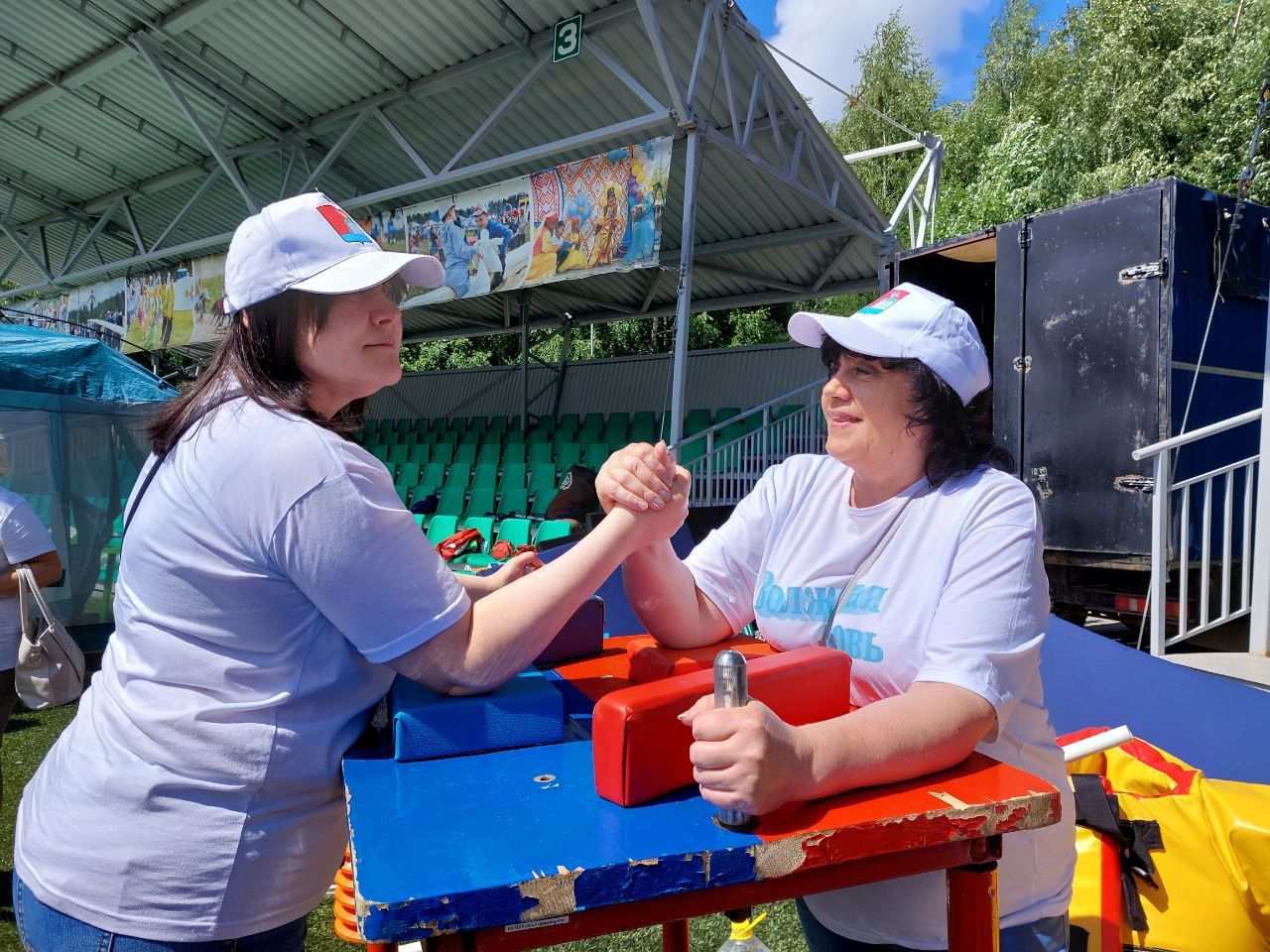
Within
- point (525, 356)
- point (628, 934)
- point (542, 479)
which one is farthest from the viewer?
point (525, 356)

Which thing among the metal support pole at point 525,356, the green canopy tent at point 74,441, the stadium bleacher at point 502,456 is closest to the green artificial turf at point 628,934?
the green canopy tent at point 74,441

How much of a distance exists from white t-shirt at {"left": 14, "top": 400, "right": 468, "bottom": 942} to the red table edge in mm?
242

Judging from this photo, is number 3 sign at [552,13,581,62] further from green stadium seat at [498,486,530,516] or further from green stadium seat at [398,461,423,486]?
green stadium seat at [398,461,423,486]

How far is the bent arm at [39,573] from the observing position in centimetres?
329

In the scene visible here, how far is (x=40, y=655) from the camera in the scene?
326 cm

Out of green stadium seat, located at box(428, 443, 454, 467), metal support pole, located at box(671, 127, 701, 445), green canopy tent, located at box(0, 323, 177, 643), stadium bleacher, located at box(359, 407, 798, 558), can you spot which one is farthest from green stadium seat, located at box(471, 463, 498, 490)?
green canopy tent, located at box(0, 323, 177, 643)

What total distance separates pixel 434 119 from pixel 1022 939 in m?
12.3

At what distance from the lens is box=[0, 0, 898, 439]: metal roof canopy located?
9.52 m

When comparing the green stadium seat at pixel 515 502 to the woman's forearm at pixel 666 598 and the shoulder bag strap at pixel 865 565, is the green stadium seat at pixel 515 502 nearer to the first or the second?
the woman's forearm at pixel 666 598

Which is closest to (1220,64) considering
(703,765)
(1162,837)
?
(1162,837)

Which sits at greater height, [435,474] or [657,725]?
[435,474]

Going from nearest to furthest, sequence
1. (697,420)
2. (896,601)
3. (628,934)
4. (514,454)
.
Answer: (896,601), (628,934), (697,420), (514,454)

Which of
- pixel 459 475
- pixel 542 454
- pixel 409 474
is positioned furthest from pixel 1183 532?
pixel 409 474

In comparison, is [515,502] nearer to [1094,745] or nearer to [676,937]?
[676,937]
